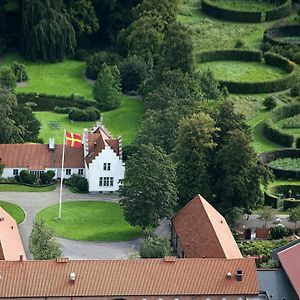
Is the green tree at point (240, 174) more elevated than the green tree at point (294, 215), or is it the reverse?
the green tree at point (240, 174)

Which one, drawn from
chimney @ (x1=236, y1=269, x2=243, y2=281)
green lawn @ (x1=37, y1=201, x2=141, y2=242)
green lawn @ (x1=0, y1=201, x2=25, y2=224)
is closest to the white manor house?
green lawn @ (x1=37, y1=201, x2=141, y2=242)

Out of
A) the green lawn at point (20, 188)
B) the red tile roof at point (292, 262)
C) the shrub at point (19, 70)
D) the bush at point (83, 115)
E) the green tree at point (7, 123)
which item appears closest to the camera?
the red tile roof at point (292, 262)

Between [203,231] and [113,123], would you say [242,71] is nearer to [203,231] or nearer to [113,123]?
[113,123]

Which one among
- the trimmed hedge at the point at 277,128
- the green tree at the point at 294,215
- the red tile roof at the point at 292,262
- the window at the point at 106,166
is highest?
the red tile roof at the point at 292,262

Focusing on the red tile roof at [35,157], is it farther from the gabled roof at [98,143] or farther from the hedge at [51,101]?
the hedge at [51,101]

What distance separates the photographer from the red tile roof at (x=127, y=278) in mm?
119625

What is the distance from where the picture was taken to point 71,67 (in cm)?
19638

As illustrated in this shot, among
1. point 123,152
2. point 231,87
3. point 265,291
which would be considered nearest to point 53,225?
point 123,152

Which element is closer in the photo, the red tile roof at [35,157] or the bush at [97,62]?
the red tile roof at [35,157]

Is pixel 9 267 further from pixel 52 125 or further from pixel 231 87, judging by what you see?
pixel 231 87

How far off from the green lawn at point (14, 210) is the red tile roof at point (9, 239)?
197 inches

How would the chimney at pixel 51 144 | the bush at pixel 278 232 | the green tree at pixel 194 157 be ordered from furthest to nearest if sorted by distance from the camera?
the chimney at pixel 51 144
the green tree at pixel 194 157
the bush at pixel 278 232

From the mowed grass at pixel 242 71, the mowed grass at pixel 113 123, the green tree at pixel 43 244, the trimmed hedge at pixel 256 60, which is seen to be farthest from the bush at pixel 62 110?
the green tree at pixel 43 244

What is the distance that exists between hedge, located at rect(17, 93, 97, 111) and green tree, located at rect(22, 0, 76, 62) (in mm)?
11513
